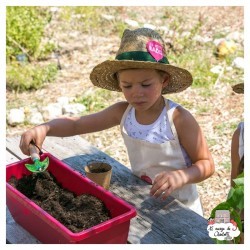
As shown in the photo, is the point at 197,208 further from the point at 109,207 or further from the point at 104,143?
the point at 104,143

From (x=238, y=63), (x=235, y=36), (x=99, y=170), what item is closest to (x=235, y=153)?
(x=99, y=170)

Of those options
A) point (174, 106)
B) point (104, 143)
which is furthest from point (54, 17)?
point (174, 106)

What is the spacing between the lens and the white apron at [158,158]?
8.73ft

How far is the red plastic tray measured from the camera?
1.85 m

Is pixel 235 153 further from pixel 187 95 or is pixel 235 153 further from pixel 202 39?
pixel 202 39

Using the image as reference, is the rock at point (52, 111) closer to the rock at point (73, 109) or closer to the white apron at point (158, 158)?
the rock at point (73, 109)

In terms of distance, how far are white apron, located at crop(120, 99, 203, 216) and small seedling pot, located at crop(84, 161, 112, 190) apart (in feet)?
1.10

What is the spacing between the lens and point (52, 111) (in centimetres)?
488

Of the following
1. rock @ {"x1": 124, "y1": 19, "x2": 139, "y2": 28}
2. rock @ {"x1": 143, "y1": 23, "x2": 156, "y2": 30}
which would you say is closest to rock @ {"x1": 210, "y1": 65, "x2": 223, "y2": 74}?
rock @ {"x1": 143, "y1": 23, "x2": 156, "y2": 30}

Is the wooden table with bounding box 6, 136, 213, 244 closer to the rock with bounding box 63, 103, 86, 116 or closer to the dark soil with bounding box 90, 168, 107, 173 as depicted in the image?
the dark soil with bounding box 90, 168, 107, 173

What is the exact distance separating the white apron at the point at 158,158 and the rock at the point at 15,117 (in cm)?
215

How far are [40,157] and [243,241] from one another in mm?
969

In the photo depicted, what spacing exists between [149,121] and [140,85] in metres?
0.30

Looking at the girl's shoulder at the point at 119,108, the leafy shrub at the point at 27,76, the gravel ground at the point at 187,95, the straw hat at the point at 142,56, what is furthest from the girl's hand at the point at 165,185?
the leafy shrub at the point at 27,76
